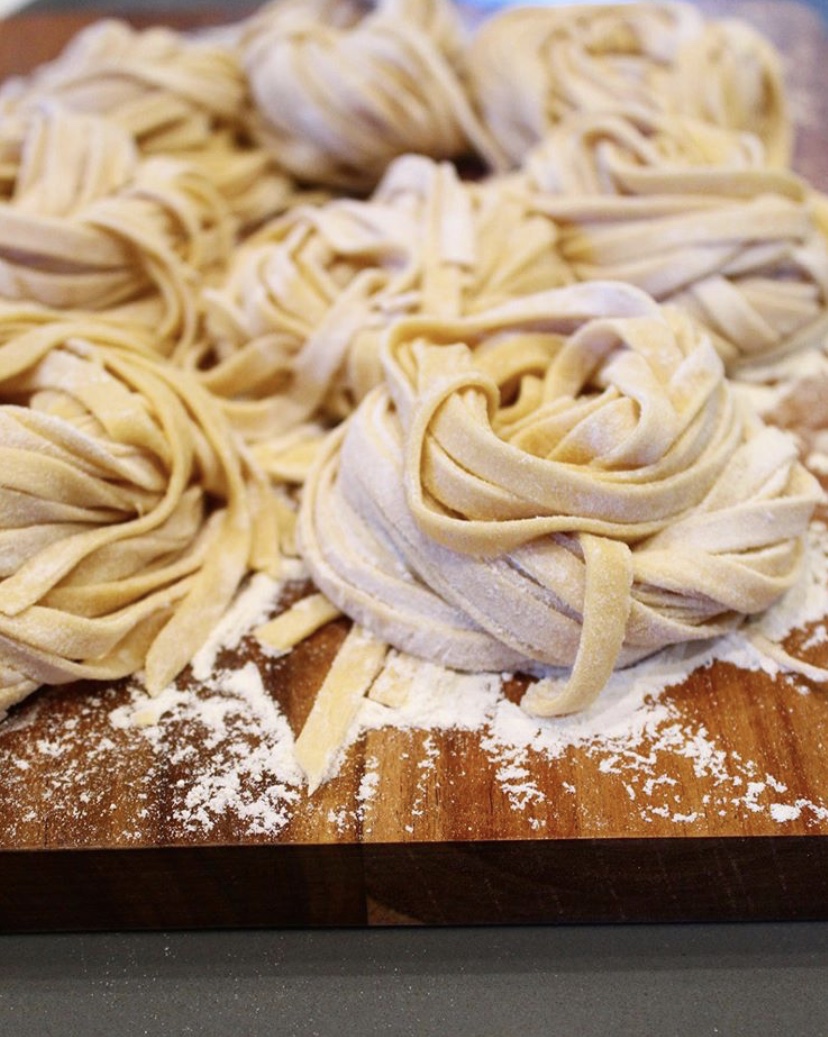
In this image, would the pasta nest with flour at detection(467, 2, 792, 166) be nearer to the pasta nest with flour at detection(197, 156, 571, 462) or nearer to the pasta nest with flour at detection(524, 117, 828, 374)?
the pasta nest with flour at detection(524, 117, 828, 374)

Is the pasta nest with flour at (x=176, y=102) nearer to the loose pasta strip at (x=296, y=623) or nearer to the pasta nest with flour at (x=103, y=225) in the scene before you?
the pasta nest with flour at (x=103, y=225)

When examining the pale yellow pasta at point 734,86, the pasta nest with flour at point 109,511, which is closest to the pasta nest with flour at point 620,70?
the pale yellow pasta at point 734,86

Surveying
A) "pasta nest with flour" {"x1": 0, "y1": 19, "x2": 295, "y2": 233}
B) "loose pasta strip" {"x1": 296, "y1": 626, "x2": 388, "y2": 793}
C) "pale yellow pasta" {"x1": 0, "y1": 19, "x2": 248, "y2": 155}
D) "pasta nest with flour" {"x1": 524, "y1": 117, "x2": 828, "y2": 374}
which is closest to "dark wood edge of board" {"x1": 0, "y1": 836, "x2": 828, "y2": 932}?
"loose pasta strip" {"x1": 296, "y1": 626, "x2": 388, "y2": 793}

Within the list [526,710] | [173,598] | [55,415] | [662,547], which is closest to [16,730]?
[173,598]

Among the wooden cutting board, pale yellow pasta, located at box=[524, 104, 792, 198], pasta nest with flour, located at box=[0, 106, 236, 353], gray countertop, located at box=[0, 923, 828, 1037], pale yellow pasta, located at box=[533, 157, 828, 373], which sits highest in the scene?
pasta nest with flour, located at box=[0, 106, 236, 353]

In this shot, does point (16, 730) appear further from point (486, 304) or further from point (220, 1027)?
point (486, 304)

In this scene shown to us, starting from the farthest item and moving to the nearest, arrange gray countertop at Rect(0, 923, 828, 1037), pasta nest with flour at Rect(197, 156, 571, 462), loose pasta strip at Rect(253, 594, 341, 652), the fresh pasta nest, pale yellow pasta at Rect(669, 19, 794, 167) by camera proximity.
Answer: pale yellow pasta at Rect(669, 19, 794, 167), pasta nest with flour at Rect(197, 156, 571, 462), loose pasta strip at Rect(253, 594, 341, 652), the fresh pasta nest, gray countertop at Rect(0, 923, 828, 1037)
